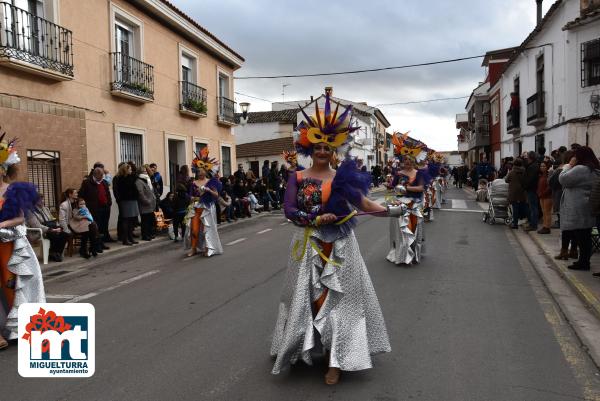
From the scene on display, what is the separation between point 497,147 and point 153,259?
99.5 feet

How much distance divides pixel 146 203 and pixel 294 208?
898 cm

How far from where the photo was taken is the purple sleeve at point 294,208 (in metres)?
4.14

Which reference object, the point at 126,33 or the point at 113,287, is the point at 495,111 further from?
the point at 113,287

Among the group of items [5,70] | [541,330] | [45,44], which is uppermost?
[45,44]

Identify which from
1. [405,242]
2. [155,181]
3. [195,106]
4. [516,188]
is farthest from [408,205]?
[195,106]

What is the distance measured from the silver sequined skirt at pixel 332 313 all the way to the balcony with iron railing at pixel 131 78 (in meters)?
12.2

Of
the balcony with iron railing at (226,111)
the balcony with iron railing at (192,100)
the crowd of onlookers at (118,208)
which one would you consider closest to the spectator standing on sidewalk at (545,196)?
the crowd of onlookers at (118,208)

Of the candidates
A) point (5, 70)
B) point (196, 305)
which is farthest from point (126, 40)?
point (196, 305)

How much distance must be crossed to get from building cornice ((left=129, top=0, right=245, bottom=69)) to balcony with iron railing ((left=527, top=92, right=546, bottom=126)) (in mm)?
13134

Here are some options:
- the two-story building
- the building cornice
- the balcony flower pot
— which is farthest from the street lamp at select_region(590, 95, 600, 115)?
the building cornice

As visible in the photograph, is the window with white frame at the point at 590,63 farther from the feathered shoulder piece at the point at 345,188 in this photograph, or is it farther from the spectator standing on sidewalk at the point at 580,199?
the feathered shoulder piece at the point at 345,188

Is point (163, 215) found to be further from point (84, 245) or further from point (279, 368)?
point (279, 368)

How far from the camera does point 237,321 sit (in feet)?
18.1

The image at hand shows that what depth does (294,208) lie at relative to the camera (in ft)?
13.8
